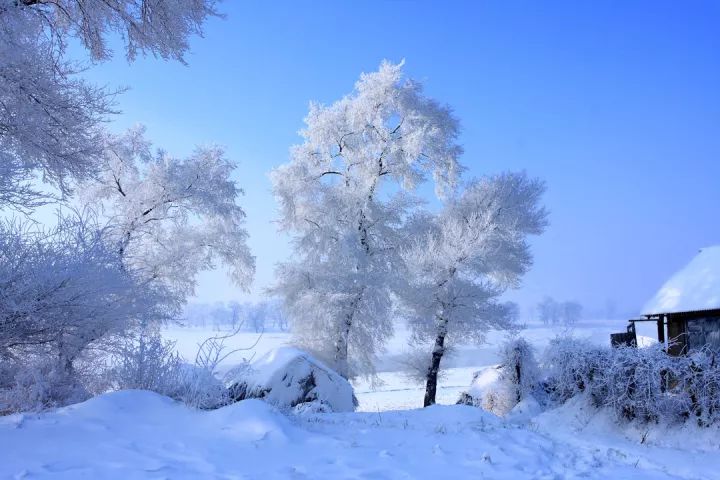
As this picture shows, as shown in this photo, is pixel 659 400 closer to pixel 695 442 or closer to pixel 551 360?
pixel 695 442

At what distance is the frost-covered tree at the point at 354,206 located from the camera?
647 inches

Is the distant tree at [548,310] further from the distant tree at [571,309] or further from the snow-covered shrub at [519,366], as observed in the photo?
the snow-covered shrub at [519,366]

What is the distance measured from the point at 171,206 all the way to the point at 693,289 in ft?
59.5

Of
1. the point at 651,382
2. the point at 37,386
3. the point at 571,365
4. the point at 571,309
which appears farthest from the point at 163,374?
the point at 571,309

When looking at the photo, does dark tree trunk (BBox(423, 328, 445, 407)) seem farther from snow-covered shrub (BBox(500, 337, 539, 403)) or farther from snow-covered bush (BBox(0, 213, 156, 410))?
snow-covered bush (BBox(0, 213, 156, 410))

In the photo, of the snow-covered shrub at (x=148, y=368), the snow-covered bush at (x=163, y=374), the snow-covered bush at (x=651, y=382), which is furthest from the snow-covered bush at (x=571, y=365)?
the snow-covered shrub at (x=148, y=368)

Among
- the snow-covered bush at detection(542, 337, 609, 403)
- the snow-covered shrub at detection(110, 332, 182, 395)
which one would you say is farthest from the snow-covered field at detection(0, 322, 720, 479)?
the snow-covered bush at detection(542, 337, 609, 403)

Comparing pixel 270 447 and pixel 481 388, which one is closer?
pixel 270 447

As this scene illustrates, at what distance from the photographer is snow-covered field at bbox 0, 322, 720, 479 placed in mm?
4137

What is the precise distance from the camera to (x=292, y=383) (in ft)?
33.1

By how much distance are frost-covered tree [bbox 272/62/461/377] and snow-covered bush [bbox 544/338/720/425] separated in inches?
294

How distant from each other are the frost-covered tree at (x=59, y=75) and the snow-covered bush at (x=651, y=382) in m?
9.75

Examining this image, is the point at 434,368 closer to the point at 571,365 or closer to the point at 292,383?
the point at 571,365

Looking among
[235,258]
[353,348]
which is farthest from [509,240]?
[235,258]
